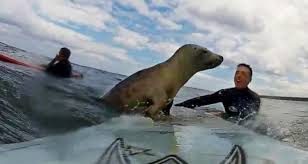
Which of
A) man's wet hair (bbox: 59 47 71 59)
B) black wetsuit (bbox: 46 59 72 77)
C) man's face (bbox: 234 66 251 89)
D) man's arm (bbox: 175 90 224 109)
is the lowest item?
man's arm (bbox: 175 90 224 109)

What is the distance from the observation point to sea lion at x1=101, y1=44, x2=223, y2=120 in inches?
280

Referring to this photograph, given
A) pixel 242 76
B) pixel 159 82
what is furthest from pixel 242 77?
pixel 159 82

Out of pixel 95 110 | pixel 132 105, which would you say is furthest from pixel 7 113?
pixel 132 105

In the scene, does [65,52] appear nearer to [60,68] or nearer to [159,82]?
[60,68]

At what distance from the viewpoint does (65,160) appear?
3.56 m

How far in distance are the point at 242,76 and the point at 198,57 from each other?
3.06ft

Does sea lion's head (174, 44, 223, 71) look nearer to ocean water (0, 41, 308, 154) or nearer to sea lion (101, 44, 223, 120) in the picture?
sea lion (101, 44, 223, 120)

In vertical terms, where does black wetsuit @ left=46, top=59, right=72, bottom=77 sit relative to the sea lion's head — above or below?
below

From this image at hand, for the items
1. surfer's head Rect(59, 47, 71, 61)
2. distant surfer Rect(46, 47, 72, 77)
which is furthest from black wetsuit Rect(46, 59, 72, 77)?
surfer's head Rect(59, 47, 71, 61)

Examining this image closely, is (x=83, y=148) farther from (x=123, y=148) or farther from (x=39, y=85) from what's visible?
(x=39, y=85)

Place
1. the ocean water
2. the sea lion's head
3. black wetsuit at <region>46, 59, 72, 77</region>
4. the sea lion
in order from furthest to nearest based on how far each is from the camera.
A: black wetsuit at <region>46, 59, 72, 77</region>
the sea lion's head
the sea lion
the ocean water

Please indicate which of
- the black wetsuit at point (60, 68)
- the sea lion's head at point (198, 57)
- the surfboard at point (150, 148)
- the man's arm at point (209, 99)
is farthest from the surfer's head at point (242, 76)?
the black wetsuit at point (60, 68)

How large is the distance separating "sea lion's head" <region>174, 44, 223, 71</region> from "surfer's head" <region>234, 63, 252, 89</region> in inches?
21.3

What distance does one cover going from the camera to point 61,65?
8891mm
